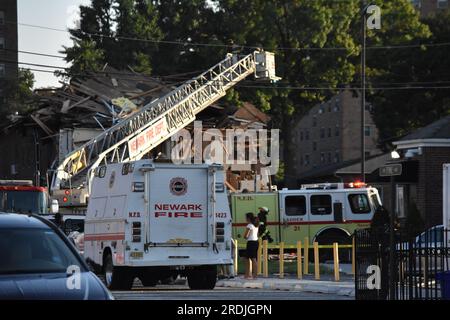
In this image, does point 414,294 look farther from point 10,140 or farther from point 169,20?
point 169,20

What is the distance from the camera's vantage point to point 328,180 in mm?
72188

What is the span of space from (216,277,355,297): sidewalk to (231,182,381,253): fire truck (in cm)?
1159

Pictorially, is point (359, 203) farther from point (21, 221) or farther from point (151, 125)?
point (21, 221)

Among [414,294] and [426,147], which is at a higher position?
[426,147]

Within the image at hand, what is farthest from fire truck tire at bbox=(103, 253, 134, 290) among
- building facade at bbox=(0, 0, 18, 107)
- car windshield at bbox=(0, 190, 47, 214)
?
building facade at bbox=(0, 0, 18, 107)

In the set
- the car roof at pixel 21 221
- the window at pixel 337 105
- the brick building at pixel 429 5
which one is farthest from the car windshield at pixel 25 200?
the brick building at pixel 429 5

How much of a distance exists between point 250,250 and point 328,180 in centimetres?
4564

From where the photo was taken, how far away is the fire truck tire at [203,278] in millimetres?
23469

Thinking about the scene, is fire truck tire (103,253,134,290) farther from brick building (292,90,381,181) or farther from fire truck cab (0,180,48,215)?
brick building (292,90,381,181)

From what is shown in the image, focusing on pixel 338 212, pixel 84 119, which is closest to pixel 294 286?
pixel 338 212

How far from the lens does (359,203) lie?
38.8 m

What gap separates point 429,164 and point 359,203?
15.6 feet

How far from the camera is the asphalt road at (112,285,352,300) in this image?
20.4 meters
